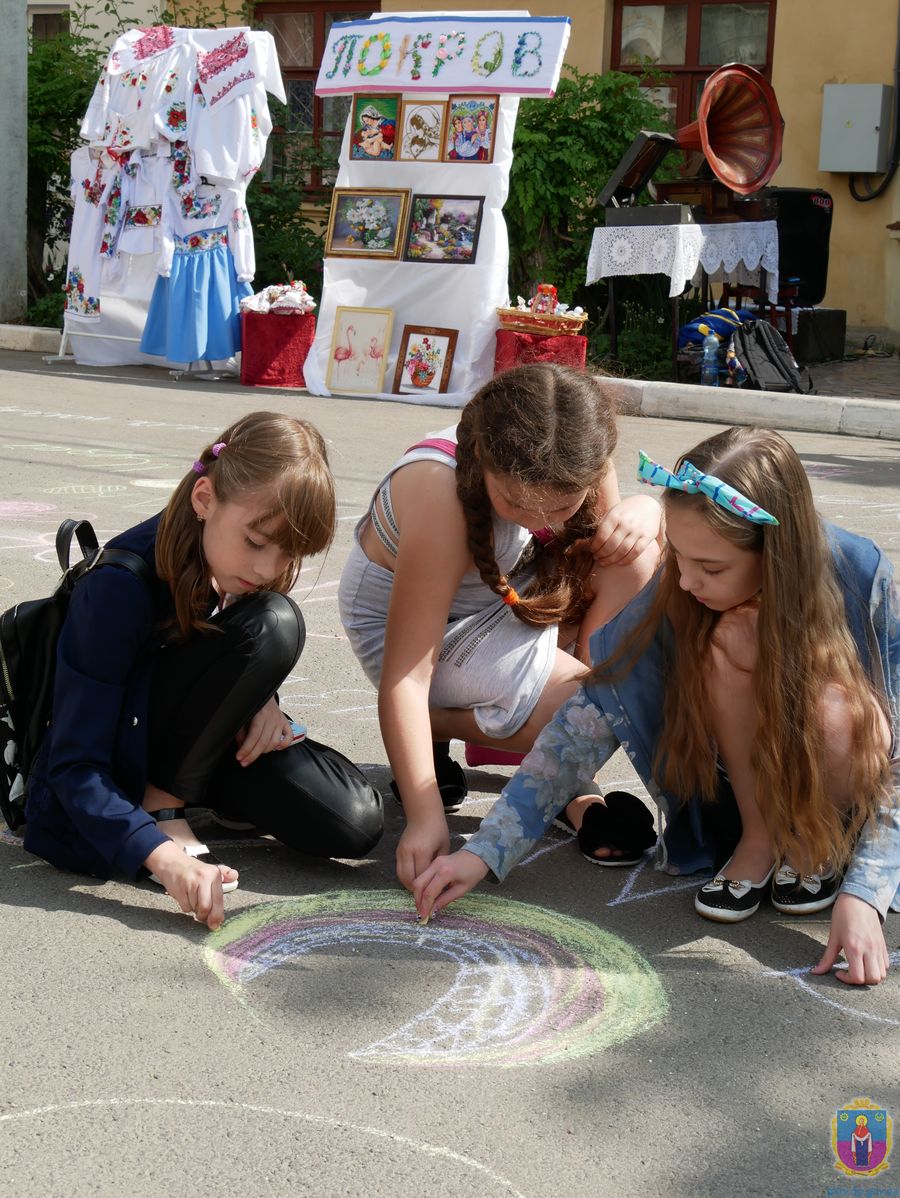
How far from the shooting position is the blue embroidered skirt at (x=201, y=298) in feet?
28.1

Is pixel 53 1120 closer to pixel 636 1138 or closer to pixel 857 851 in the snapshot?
pixel 636 1138

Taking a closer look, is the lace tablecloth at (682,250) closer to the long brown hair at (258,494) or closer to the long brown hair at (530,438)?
the long brown hair at (530,438)

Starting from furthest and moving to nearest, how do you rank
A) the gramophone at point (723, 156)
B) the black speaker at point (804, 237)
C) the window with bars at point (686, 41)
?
the window with bars at point (686, 41) → the black speaker at point (804, 237) → the gramophone at point (723, 156)

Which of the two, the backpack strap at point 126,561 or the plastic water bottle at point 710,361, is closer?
the backpack strap at point 126,561

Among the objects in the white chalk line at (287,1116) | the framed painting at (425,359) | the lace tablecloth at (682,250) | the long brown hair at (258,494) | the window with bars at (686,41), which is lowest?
the white chalk line at (287,1116)

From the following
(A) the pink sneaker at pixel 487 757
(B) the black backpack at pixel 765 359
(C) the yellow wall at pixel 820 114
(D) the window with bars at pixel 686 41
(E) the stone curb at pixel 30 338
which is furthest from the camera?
(D) the window with bars at pixel 686 41

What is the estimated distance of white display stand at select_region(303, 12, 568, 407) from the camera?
7723 millimetres

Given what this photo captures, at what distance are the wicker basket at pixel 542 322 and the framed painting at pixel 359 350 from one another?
81 cm

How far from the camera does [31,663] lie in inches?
86.5

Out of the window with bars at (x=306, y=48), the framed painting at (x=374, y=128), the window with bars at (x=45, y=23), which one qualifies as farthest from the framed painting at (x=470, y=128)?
the window with bars at (x=45, y=23)

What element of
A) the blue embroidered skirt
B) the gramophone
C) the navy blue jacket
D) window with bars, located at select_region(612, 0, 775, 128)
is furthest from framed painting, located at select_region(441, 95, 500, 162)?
the navy blue jacket

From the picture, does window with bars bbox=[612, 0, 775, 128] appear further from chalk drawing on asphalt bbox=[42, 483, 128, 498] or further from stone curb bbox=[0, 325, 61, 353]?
chalk drawing on asphalt bbox=[42, 483, 128, 498]

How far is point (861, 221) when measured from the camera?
11109 millimetres

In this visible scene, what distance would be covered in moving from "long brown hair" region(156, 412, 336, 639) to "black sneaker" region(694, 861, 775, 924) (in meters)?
0.79
